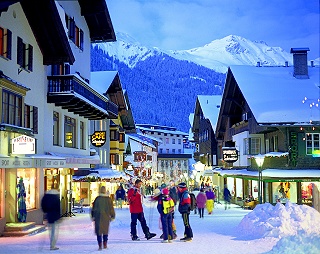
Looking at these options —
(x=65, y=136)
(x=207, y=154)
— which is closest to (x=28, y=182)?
(x=65, y=136)

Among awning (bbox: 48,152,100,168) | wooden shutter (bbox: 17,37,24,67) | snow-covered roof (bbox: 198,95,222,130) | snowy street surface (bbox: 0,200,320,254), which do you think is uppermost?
snow-covered roof (bbox: 198,95,222,130)

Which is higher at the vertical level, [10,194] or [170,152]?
[170,152]

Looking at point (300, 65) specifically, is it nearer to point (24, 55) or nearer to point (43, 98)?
point (43, 98)

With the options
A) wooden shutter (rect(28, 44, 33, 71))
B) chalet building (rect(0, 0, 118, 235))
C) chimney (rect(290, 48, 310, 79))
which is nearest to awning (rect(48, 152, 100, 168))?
chalet building (rect(0, 0, 118, 235))

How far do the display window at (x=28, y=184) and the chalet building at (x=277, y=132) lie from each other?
13477mm

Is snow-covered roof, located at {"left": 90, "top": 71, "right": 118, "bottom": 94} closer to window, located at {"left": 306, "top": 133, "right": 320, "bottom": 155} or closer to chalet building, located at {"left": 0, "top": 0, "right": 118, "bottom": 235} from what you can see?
chalet building, located at {"left": 0, "top": 0, "right": 118, "bottom": 235}

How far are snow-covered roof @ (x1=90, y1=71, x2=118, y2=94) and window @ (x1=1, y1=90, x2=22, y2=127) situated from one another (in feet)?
83.0

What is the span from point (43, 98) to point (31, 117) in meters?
1.69

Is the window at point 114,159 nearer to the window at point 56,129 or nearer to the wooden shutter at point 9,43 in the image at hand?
the window at point 56,129

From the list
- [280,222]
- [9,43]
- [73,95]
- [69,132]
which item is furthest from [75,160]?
[280,222]

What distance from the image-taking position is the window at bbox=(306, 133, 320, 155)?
34.9 m

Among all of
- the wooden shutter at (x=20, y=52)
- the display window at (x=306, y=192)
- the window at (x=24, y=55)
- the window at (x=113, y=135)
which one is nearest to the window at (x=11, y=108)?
A: the wooden shutter at (x=20, y=52)

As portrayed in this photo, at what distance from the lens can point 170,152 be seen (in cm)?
13112

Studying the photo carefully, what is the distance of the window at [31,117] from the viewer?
21.8 meters
